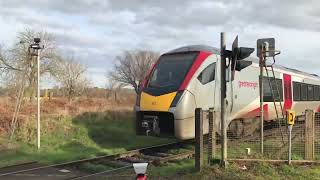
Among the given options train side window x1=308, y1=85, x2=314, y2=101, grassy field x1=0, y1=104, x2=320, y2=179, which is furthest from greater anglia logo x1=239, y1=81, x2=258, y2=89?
train side window x1=308, y1=85, x2=314, y2=101

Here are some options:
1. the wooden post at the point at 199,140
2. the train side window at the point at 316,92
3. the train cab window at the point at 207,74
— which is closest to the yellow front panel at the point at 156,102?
the train cab window at the point at 207,74

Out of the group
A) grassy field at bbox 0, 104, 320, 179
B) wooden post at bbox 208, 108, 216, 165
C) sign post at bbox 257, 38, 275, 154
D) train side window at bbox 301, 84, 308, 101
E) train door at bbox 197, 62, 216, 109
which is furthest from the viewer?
train side window at bbox 301, 84, 308, 101

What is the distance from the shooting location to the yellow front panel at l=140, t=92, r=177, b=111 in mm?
16647

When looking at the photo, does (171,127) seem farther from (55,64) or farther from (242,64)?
(55,64)

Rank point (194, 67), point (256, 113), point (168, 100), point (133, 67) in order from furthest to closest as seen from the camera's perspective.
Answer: point (133, 67) → point (256, 113) → point (194, 67) → point (168, 100)

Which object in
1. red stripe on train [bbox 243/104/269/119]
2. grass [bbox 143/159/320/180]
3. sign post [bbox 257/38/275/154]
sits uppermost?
sign post [bbox 257/38/275/154]

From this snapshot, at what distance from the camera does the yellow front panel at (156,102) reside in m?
16.6

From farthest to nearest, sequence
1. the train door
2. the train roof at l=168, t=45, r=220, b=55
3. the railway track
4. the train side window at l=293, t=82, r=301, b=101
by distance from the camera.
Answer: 1. the train side window at l=293, t=82, r=301, b=101
2. the train roof at l=168, t=45, r=220, b=55
3. the train door
4. the railway track

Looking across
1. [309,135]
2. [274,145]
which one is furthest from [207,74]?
[309,135]

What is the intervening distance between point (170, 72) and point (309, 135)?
20.5ft

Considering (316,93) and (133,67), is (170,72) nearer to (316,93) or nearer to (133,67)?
(316,93)

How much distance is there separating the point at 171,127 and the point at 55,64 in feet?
92.9

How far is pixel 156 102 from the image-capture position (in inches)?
664

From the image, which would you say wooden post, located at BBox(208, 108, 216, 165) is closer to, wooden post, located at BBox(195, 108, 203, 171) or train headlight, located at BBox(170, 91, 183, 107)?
wooden post, located at BBox(195, 108, 203, 171)
